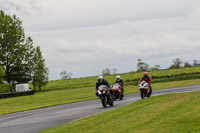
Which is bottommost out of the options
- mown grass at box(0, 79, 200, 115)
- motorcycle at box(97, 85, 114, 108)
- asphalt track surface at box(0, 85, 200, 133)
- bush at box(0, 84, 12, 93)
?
asphalt track surface at box(0, 85, 200, 133)

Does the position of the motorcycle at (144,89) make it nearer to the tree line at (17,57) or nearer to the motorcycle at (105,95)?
the motorcycle at (105,95)

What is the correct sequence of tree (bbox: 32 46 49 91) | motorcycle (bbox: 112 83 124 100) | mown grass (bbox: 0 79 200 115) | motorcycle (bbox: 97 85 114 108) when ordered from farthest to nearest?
tree (bbox: 32 46 49 91) < mown grass (bbox: 0 79 200 115) < motorcycle (bbox: 112 83 124 100) < motorcycle (bbox: 97 85 114 108)

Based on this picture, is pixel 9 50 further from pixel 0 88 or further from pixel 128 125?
pixel 128 125

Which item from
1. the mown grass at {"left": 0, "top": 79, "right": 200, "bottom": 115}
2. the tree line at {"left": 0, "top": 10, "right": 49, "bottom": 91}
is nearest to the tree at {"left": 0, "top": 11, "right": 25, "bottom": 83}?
the tree line at {"left": 0, "top": 10, "right": 49, "bottom": 91}

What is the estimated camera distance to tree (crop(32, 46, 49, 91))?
251 ft

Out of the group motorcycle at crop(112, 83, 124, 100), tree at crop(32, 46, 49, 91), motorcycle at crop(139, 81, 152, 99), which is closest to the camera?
motorcycle at crop(139, 81, 152, 99)

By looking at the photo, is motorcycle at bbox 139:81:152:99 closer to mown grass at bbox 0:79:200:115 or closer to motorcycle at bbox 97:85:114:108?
motorcycle at bbox 97:85:114:108

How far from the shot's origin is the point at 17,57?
239 ft

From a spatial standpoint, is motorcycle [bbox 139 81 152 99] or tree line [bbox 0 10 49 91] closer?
motorcycle [bbox 139 81 152 99]

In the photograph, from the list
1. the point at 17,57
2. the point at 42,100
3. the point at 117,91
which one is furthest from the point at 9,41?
the point at 117,91

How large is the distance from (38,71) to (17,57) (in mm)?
5888

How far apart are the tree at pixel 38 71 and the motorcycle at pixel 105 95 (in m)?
56.3

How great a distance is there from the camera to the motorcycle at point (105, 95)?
68.2 ft

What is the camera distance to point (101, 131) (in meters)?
10.6
